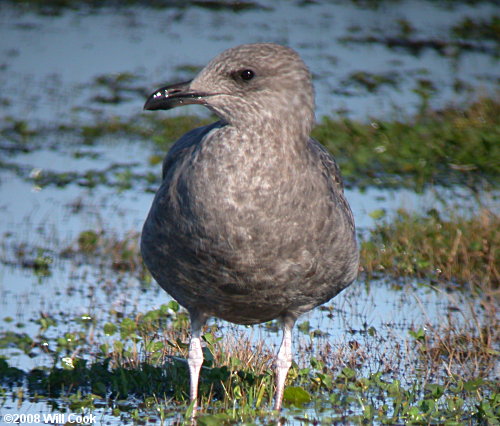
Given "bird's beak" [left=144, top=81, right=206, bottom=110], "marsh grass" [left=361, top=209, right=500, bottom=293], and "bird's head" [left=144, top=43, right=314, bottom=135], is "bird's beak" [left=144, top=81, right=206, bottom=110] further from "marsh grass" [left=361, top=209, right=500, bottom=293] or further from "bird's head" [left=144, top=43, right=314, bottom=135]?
→ "marsh grass" [left=361, top=209, right=500, bottom=293]

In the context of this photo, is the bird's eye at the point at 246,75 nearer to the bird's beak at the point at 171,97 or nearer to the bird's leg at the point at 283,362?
the bird's beak at the point at 171,97

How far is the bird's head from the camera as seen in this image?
6.05 metres

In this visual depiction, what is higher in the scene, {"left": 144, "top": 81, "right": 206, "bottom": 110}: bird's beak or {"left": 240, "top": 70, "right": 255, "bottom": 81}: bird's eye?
{"left": 240, "top": 70, "right": 255, "bottom": 81}: bird's eye

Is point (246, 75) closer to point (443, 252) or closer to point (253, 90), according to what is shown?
point (253, 90)

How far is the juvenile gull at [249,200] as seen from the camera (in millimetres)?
5922

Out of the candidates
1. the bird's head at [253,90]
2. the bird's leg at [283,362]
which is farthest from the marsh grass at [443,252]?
the bird's head at [253,90]

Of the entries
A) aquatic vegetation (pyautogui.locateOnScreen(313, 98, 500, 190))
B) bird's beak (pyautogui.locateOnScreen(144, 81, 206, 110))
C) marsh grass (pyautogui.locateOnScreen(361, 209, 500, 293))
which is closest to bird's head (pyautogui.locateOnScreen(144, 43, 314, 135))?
bird's beak (pyautogui.locateOnScreen(144, 81, 206, 110))

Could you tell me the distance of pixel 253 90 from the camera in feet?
20.0

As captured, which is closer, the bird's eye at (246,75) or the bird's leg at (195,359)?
the bird's eye at (246,75)

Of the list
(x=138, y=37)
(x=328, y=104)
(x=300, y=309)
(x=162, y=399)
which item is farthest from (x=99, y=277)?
(x=138, y=37)

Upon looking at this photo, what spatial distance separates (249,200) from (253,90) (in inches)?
27.0

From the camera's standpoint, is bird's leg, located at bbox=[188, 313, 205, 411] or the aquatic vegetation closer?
bird's leg, located at bbox=[188, 313, 205, 411]

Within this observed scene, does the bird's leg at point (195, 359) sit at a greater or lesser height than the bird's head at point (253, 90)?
lesser

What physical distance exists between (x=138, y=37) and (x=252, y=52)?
1751 centimetres
